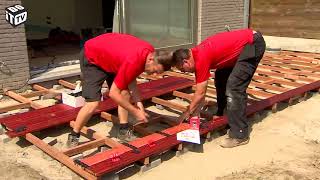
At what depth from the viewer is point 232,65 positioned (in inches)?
188

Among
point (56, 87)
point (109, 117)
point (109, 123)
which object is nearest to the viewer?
point (109, 117)

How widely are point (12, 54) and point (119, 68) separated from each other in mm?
3318

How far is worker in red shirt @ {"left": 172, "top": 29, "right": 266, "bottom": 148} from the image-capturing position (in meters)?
4.19

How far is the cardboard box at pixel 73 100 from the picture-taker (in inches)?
215

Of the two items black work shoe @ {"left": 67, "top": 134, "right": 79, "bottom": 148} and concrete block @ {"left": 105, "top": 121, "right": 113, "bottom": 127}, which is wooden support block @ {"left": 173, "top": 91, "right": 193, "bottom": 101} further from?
black work shoe @ {"left": 67, "top": 134, "right": 79, "bottom": 148}

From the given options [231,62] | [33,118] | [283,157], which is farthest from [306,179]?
[33,118]

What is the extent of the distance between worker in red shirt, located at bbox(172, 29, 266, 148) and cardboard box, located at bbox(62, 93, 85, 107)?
171cm

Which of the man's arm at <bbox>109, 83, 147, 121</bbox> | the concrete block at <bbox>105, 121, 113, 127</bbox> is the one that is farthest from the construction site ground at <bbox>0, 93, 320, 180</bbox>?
the man's arm at <bbox>109, 83, 147, 121</bbox>

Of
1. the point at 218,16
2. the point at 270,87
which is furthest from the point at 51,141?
the point at 218,16

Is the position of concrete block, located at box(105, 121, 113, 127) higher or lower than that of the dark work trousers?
lower

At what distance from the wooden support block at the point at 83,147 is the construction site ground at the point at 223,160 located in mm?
156

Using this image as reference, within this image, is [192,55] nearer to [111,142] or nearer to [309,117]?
[111,142]

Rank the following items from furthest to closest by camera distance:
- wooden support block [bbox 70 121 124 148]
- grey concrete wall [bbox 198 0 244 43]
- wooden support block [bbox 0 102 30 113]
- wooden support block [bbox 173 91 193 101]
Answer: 1. grey concrete wall [bbox 198 0 244 43]
2. wooden support block [bbox 173 91 193 101]
3. wooden support block [bbox 0 102 30 113]
4. wooden support block [bbox 70 121 124 148]

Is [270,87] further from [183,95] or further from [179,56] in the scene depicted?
[179,56]
